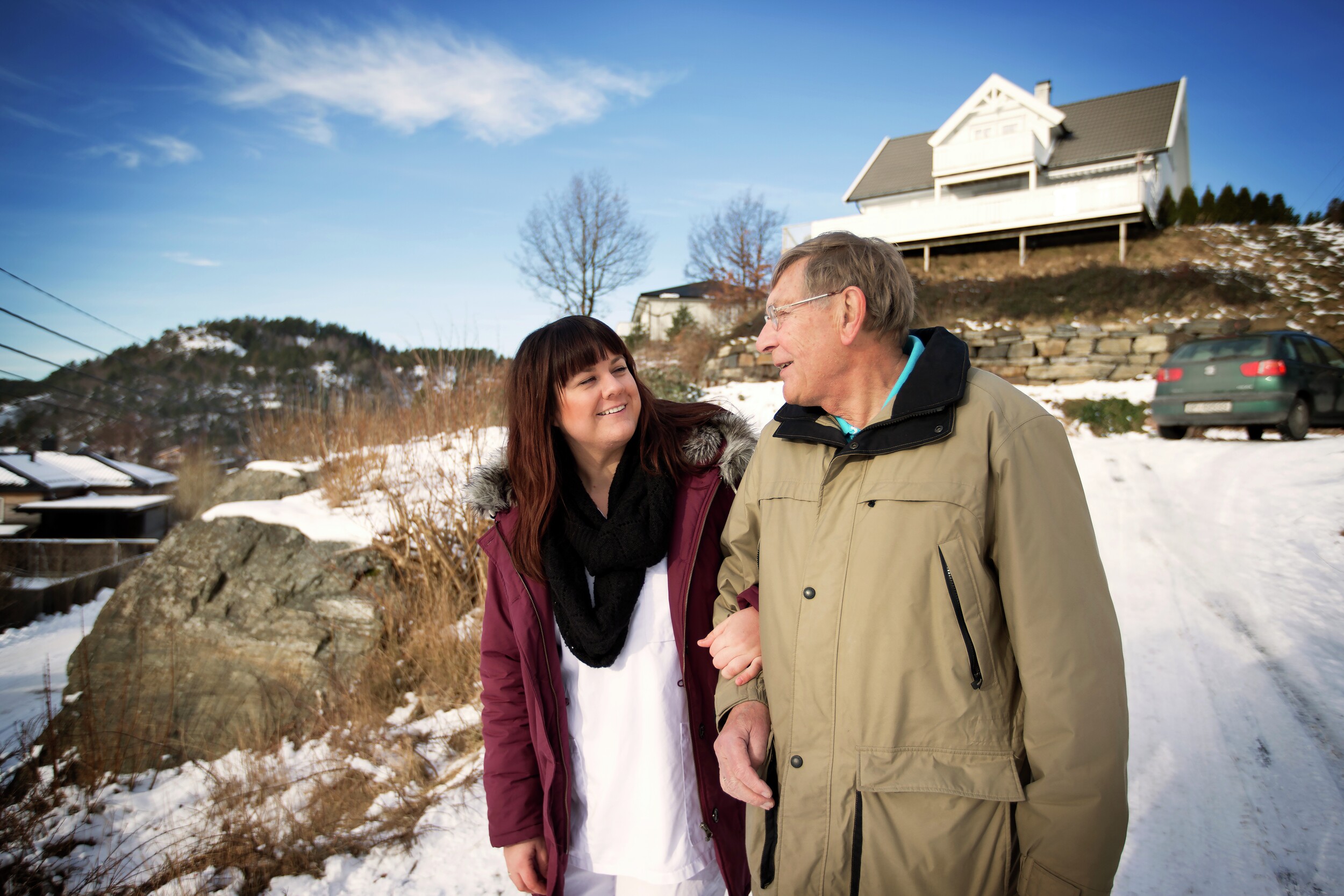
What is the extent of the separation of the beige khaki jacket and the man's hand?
6 cm

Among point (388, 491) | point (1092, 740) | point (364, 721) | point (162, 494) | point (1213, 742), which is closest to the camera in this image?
point (1092, 740)

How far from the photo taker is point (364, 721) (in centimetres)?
471

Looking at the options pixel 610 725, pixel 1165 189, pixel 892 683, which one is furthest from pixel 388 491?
pixel 1165 189

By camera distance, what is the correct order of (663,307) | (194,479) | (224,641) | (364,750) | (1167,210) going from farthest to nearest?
(663,307), (1167,210), (194,479), (224,641), (364,750)

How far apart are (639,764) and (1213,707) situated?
3.35m

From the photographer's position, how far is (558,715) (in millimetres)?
1816

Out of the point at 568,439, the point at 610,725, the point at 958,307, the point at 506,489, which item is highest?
the point at 958,307

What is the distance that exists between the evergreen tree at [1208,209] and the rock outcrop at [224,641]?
28.0m

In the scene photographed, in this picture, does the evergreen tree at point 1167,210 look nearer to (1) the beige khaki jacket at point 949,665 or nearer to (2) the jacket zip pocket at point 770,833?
Answer: (1) the beige khaki jacket at point 949,665

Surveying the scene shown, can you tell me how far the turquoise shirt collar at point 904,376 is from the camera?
4.53 feet

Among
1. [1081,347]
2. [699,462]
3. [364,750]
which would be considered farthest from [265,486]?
[1081,347]

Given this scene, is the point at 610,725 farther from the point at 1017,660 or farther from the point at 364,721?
the point at 364,721

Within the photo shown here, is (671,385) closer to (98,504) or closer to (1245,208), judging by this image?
(98,504)

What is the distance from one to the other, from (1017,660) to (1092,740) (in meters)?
0.17
